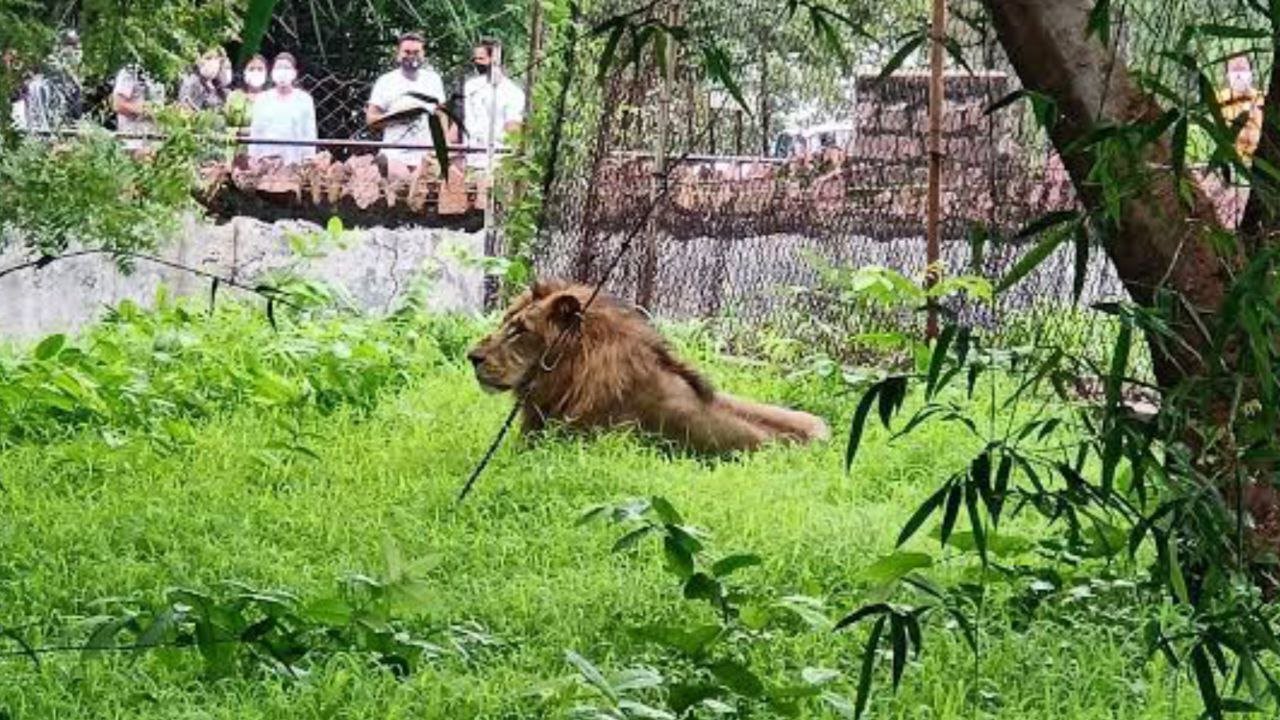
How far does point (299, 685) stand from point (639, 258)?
22.4ft

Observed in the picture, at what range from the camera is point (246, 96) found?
12.3m

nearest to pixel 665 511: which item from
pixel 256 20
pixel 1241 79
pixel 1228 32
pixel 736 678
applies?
pixel 736 678

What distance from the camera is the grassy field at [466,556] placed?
3965 millimetres

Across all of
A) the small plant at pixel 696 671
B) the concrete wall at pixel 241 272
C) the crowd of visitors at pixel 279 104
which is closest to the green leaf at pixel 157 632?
the small plant at pixel 696 671

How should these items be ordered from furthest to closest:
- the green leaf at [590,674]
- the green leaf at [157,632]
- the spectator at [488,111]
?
1. the spectator at [488,111]
2. the green leaf at [590,674]
3. the green leaf at [157,632]

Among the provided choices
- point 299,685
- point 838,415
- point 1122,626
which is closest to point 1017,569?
point 1122,626

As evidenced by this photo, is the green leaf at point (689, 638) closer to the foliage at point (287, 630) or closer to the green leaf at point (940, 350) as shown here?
the foliage at point (287, 630)

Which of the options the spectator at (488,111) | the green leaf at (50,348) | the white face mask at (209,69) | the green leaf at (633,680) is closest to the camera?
the green leaf at (633,680)

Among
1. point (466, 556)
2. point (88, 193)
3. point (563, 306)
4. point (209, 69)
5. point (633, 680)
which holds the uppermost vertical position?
point (209, 69)

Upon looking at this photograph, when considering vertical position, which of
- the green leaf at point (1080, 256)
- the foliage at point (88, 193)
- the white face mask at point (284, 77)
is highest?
the white face mask at point (284, 77)

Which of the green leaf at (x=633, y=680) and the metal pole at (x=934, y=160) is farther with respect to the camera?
the metal pole at (x=934, y=160)

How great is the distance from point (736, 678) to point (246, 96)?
943 cm

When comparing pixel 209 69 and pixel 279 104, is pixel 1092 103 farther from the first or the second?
pixel 279 104

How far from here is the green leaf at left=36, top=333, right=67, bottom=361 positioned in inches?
305
